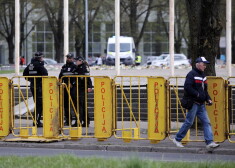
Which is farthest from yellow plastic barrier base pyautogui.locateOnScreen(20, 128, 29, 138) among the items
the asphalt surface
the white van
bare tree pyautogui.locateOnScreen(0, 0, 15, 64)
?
the white van

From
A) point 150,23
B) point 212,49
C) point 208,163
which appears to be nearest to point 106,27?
point 150,23

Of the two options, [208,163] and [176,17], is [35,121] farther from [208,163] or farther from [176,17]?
[176,17]

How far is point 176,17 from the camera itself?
7669 centimetres

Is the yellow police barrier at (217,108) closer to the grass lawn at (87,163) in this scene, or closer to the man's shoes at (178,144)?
the man's shoes at (178,144)

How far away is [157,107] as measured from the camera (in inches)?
640

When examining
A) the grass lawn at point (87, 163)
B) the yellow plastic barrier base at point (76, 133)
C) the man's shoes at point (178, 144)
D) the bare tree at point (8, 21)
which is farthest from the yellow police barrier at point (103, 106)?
the bare tree at point (8, 21)

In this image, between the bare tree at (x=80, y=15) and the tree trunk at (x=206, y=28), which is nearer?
the tree trunk at (x=206, y=28)

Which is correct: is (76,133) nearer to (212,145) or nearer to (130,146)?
(130,146)

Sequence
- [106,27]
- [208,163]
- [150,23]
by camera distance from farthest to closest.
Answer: [106,27]
[150,23]
[208,163]

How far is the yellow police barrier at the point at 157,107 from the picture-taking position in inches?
638

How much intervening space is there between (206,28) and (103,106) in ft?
12.9

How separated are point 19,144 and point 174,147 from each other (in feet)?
11.1

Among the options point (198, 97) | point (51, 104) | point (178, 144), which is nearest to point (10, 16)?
point (51, 104)

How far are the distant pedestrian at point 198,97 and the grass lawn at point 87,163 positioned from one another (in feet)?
12.3
